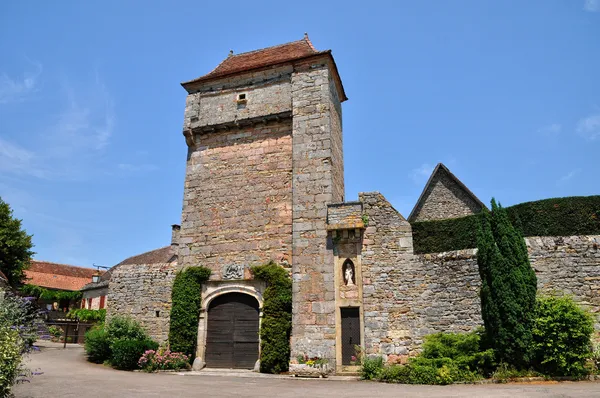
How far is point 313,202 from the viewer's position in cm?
1219

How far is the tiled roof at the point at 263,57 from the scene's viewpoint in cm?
1432

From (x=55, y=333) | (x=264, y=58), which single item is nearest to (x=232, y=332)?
(x=264, y=58)

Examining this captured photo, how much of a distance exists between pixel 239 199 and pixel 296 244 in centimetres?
261

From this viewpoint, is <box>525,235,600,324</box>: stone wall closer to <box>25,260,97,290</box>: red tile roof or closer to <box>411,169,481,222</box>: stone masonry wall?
<box>411,169,481,222</box>: stone masonry wall

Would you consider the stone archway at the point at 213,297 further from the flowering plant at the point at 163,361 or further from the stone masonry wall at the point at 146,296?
the stone masonry wall at the point at 146,296

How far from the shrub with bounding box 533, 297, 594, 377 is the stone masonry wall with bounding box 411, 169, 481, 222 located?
8400 millimetres

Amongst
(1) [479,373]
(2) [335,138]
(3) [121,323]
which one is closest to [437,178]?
(2) [335,138]

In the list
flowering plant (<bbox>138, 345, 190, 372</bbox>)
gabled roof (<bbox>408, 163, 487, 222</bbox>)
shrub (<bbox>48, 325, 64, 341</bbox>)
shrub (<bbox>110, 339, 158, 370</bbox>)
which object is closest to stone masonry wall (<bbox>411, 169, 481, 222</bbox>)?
gabled roof (<bbox>408, 163, 487, 222</bbox>)

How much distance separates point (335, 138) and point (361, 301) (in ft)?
17.5

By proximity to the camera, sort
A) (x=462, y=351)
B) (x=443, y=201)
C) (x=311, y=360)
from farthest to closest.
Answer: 1. (x=443, y=201)
2. (x=311, y=360)
3. (x=462, y=351)

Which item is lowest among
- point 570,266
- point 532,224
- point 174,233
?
point 570,266

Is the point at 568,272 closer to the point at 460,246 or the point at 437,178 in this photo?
the point at 460,246

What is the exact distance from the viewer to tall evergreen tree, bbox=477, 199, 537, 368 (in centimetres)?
859

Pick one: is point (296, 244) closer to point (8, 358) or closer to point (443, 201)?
point (8, 358)
